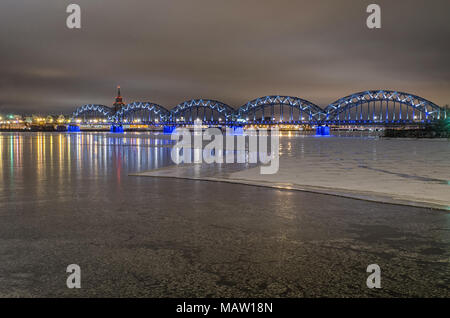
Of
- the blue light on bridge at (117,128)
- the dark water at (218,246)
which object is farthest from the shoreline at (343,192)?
the blue light on bridge at (117,128)

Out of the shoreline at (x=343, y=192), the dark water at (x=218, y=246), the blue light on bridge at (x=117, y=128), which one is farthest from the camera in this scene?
the blue light on bridge at (x=117, y=128)

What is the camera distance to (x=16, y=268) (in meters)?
4.59

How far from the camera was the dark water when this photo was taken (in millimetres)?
4141

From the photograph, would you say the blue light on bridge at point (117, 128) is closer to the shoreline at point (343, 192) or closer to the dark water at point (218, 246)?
the shoreline at point (343, 192)

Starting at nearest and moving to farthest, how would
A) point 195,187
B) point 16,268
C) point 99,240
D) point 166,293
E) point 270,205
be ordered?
point 166,293 < point 16,268 < point 99,240 < point 270,205 < point 195,187

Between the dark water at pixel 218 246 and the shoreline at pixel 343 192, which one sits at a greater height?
the shoreline at pixel 343 192

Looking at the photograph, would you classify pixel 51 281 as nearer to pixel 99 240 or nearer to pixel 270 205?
pixel 99 240

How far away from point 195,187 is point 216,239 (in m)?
5.76

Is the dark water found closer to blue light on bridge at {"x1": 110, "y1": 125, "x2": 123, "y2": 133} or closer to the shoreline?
the shoreline

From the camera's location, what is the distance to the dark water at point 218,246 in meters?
4.14

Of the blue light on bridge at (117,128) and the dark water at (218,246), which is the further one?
the blue light on bridge at (117,128)

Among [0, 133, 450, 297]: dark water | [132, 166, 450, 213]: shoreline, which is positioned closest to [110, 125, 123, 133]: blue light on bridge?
[132, 166, 450, 213]: shoreline
